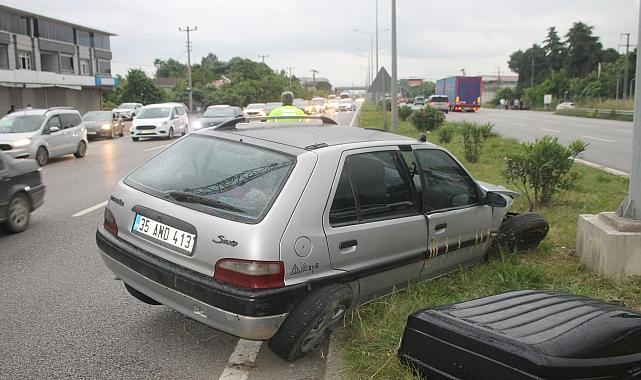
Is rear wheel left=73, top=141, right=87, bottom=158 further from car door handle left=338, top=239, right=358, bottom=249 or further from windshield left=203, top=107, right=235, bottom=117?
car door handle left=338, top=239, right=358, bottom=249

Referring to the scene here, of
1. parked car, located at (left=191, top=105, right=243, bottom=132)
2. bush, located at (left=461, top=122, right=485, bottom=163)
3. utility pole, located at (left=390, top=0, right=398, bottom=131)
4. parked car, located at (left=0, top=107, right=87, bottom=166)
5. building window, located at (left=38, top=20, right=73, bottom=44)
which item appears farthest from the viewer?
building window, located at (left=38, top=20, right=73, bottom=44)

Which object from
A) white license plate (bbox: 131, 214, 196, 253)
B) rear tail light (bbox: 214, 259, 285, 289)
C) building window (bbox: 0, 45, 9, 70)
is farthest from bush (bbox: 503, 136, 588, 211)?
building window (bbox: 0, 45, 9, 70)

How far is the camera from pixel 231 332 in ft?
10.8

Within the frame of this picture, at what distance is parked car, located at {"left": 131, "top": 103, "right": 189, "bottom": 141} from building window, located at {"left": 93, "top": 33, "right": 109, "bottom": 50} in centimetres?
5405

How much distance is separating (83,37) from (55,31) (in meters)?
6.29

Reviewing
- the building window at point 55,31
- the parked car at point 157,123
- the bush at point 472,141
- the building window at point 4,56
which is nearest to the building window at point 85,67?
the building window at point 55,31

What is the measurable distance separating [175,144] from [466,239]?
2.50 meters

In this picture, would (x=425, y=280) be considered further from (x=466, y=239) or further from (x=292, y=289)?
(x=292, y=289)

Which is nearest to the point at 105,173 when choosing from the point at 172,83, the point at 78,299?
the point at 78,299

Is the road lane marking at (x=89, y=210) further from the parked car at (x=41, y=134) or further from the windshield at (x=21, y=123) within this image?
the windshield at (x=21, y=123)

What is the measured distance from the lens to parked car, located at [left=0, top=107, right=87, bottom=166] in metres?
15.0

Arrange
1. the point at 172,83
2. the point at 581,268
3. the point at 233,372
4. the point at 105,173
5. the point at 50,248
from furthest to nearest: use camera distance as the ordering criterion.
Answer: the point at 172,83 → the point at 105,173 → the point at 50,248 → the point at 581,268 → the point at 233,372

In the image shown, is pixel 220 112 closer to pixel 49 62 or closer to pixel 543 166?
pixel 543 166

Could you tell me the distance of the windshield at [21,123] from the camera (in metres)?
15.5
